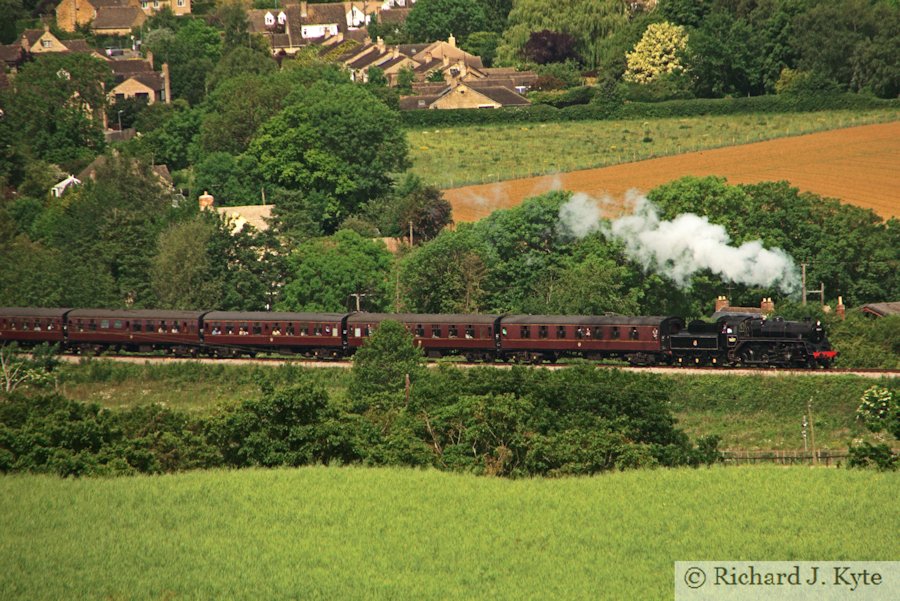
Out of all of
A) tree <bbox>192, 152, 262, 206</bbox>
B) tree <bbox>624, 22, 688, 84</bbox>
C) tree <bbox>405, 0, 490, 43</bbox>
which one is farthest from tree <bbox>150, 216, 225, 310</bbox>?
tree <bbox>405, 0, 490, 43</bbox>

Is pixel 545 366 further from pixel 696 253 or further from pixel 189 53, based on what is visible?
pixel 189 53

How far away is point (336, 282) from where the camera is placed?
79.8 metres

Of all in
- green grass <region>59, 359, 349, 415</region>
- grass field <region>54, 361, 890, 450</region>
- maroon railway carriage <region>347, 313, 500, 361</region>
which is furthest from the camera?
green grass <region>59, 359, 349, 415</region>

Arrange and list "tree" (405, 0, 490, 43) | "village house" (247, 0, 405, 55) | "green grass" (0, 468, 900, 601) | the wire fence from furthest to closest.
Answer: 1. "village house" (247, 0, 405, 55)
2. "tree" (405, 0, 490, 43)
3. the wire fence
4. "green grass" (0, 468, 900, 601)

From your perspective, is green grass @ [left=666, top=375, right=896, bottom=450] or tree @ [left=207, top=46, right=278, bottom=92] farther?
tree @ [left=207, top=46, right=278, bottom=92]

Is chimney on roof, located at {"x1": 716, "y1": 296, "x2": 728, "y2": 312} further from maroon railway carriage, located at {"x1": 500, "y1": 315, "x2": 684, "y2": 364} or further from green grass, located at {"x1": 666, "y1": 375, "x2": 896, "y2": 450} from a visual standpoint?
green grass, located at {"x1": 666, "y1": 375, "x2": 896, "y2": 450}

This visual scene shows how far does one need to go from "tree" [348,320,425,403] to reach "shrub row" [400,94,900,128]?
61.6 metres

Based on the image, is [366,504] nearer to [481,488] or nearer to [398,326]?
[481,488]

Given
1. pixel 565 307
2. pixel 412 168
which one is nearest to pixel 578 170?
pixel 412 168

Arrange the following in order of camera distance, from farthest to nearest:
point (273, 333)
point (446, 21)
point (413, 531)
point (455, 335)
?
point (446, 21) → point (273, 333) → point (455, 335) → point (413, 531)

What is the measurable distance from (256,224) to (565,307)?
25.7 meters

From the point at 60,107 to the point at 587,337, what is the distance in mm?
64508

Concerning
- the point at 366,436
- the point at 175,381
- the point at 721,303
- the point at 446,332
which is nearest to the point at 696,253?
the point at 721,303

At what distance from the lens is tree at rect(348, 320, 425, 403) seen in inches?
2544
